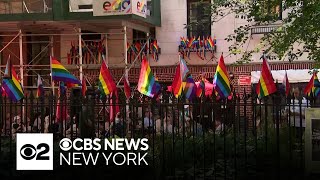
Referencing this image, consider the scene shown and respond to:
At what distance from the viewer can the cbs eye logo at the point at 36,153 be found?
8.20 metres

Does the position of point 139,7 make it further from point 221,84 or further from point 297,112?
point 297,112

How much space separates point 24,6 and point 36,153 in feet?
36.1

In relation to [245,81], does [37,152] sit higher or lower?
lower

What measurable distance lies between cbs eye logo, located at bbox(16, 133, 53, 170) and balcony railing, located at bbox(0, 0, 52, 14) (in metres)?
10.6

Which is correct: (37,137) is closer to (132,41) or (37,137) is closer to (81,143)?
(81,143)

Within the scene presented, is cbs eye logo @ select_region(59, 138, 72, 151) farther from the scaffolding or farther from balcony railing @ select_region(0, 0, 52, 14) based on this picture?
balcony railing @ select_region(0, 0, 52, 14)

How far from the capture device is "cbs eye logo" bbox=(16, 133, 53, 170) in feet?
26.9

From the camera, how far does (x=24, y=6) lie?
18125 mm

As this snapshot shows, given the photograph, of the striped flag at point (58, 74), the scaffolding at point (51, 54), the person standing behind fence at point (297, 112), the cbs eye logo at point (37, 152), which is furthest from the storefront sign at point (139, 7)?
the cbs eye logo at point (37, 152)

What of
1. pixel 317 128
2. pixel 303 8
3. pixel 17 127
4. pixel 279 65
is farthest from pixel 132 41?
pixel 317 128

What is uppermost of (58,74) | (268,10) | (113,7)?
(113,7)


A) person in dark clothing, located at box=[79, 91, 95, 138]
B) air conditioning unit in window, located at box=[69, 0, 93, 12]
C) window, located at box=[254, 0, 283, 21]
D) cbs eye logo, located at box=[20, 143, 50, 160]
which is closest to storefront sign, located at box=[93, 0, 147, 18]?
air conditioning unit in window, located at box=[69, 0, 93, 12]

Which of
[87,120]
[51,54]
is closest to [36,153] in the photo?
[87,120]

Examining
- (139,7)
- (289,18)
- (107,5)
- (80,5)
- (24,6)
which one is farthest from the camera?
(80,5)
